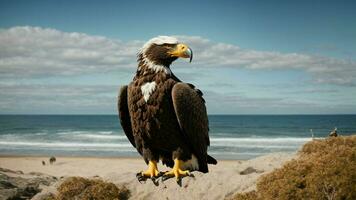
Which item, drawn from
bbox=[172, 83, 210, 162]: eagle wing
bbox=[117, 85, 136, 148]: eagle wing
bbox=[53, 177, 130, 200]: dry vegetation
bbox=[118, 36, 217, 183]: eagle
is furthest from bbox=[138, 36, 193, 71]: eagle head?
bbox=[53, 177, 130, 200]: dry vegetation

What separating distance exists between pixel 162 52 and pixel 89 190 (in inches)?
188

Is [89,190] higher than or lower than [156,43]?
lower

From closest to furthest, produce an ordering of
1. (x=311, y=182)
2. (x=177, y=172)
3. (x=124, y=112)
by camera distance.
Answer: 1. (x=177, y=172)
2. (x=124, y=112)
3. (x=311, y=182)

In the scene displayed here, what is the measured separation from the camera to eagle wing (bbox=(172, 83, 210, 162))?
3967mm

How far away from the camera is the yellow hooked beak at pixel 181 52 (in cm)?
381

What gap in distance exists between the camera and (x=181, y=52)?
3824 millimetres

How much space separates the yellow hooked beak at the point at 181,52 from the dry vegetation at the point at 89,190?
4.04 metres

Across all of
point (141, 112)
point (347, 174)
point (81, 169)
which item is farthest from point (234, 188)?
point (81, 169)

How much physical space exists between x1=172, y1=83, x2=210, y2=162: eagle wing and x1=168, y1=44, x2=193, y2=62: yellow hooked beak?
28 centimetres

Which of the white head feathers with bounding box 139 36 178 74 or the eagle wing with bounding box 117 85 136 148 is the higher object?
the white head feathers with bounding box 139 36 178 74

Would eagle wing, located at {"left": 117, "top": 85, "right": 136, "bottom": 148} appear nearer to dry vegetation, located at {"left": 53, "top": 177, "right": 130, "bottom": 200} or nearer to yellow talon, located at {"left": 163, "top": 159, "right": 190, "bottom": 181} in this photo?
yellow talon, located at {"left": 163, "top": 159, "right": 190, "bottom": 181}

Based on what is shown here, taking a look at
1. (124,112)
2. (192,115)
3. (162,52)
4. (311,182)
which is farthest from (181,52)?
(311,182)

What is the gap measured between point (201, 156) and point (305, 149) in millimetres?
6677

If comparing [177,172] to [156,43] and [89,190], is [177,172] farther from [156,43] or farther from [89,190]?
[89,190]
